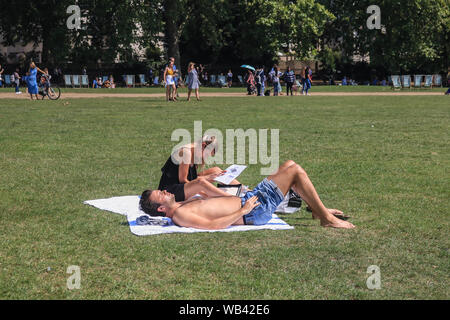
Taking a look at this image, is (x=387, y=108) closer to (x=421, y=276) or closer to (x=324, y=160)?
(x=324, y=160)

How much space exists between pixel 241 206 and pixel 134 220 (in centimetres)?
132

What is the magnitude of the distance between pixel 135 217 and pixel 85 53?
45.9 m

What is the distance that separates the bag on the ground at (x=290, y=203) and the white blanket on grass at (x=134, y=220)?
17cm

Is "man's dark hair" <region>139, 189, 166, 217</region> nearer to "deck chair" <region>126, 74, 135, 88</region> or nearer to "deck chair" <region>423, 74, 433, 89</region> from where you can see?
"deck chair" <region>126, 74, 135, 88</region>

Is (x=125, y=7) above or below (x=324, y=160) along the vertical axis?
above

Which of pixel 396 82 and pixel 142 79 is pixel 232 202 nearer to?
pixel 396 82

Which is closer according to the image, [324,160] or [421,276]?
[421,276]

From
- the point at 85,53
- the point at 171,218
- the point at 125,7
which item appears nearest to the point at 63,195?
the point at 171,218

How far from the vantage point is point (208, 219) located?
637 centimetres

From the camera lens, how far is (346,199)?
790cm

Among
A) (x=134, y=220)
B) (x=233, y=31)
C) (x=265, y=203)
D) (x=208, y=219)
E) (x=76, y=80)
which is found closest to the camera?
(x=208, y=219)

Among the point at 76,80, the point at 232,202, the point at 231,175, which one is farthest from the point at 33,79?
the point at 232,202

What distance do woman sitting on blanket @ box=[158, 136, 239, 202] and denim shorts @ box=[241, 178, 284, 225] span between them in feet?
1.60

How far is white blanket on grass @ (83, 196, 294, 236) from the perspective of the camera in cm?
638
